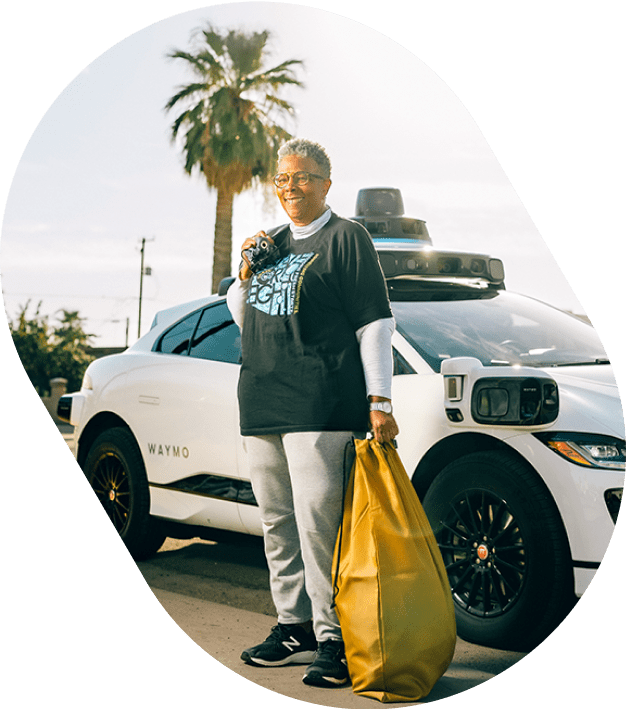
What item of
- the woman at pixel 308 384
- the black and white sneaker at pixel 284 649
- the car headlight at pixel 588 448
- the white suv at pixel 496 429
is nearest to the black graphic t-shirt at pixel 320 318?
the woman at pixel 308 384

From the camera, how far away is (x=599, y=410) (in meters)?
2.99

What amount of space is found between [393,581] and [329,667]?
44cm

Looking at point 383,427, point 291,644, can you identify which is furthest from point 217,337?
point 291,644

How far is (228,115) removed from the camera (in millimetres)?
3281

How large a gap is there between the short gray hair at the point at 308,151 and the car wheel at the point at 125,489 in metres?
1.34

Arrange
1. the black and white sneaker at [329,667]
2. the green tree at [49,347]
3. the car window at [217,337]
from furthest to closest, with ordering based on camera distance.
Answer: the green tree at [49,347], the car window at [217,337], the black and white sneaker at [329,667]

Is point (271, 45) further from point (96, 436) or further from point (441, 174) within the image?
point (96, 436)

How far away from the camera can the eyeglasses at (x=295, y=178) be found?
3.08 metres

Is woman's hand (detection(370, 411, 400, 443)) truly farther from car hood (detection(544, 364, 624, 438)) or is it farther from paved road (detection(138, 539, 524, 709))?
paved road (detection(138, 539, 524, 709))

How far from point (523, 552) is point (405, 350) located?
779mm

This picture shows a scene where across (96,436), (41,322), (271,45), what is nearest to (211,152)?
(271,45)

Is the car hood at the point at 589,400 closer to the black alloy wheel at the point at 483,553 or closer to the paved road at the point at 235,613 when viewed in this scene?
the black alloy wheel at the point at 483,553

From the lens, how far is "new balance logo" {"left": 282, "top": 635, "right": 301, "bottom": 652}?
3.23m

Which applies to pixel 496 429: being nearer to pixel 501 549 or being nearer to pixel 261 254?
pixel 501 549
